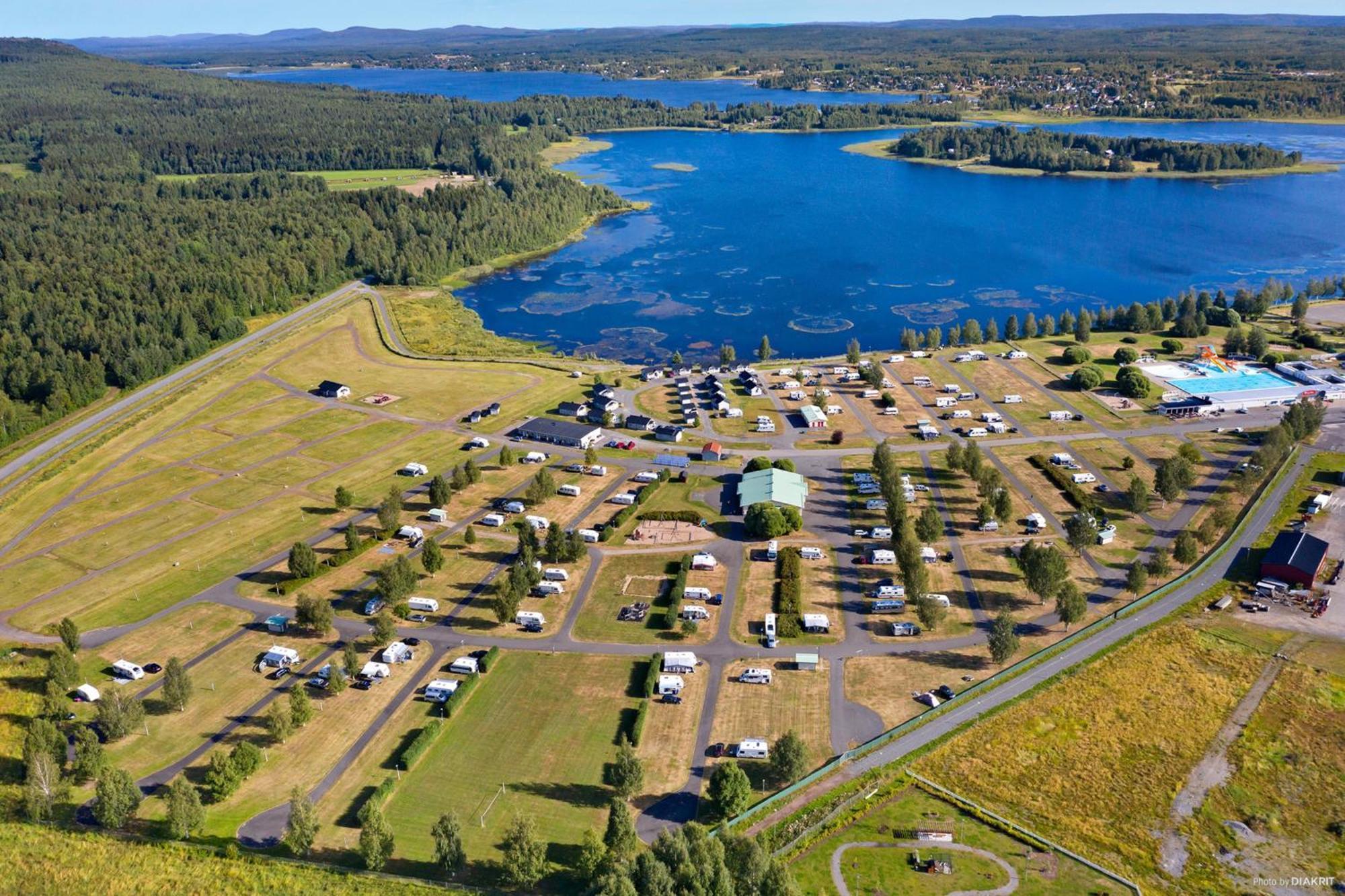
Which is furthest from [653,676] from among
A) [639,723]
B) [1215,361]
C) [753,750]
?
[1215,361]

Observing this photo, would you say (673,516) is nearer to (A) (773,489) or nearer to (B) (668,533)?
(B) (668,533)

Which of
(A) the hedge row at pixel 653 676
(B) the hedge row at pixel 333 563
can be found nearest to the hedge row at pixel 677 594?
(A) the hedge row at pixel 653 676

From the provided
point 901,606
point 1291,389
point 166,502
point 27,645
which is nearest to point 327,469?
point 166,502

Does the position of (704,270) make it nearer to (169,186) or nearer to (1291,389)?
(1291,389)

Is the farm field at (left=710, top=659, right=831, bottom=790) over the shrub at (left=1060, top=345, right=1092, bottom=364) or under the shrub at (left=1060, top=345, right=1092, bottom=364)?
under

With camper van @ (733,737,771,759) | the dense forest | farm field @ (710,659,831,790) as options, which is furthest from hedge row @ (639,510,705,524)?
the dense forest

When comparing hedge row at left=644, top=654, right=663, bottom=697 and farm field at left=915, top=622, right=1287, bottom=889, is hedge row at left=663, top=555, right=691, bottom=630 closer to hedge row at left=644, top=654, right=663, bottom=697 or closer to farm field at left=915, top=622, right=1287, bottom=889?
hedge row at left=644, top=654, right=663, bottom=697
